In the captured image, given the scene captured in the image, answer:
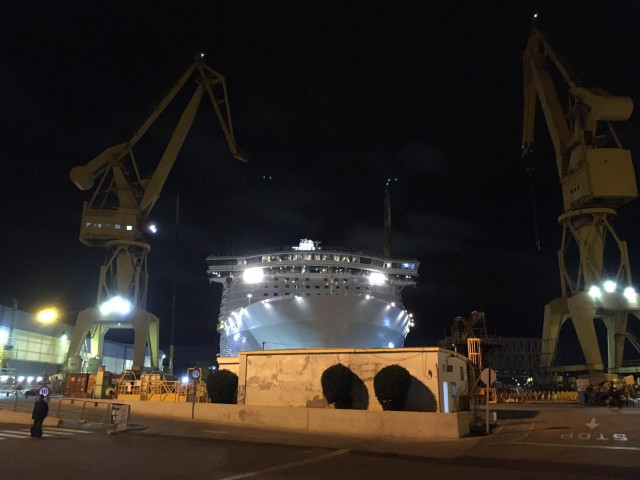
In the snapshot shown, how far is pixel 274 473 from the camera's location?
829 cm

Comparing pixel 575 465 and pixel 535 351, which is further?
pixel 535 351

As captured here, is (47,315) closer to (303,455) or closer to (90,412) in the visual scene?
(90,412)

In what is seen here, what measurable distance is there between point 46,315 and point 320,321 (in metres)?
35.7

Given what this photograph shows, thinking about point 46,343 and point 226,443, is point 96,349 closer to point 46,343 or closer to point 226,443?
point 46,343

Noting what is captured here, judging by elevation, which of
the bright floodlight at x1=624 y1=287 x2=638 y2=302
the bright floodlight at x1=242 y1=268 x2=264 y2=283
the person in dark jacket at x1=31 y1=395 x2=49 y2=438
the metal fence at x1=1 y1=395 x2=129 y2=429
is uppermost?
the bright floodlight at x1=242 y1=268 x2=264 y2=283

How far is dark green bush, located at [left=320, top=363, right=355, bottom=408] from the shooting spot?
1662 centimetres

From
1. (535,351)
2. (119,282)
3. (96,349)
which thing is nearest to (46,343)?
(96,349)

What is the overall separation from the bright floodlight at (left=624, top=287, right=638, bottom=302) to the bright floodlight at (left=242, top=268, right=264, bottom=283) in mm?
28722

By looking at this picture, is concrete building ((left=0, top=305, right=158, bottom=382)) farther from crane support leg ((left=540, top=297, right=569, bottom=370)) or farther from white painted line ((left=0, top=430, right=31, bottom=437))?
crane support leg ((left=540, top=297, right=569, bottom=370))

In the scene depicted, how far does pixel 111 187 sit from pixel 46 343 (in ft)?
74.3

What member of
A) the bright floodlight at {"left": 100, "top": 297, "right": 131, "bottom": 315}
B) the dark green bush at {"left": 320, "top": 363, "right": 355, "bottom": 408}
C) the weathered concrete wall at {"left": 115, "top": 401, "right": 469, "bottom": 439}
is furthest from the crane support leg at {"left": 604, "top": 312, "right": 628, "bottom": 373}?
the bright floodlight at {"left": 100, "top": 297, "right": 131, "bottom": 315}

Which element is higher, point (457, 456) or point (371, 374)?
point (371, 374)

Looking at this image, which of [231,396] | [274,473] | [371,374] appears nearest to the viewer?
[274,473]

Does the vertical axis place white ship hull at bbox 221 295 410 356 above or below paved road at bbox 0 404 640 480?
above
